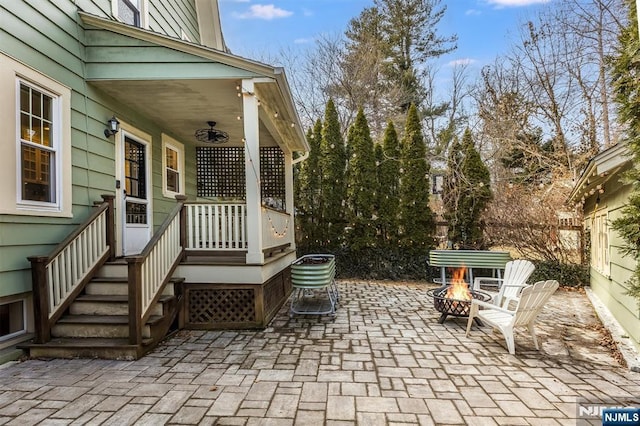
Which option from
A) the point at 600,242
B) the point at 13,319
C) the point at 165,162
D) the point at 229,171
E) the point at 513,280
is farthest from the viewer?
the point at 229,171

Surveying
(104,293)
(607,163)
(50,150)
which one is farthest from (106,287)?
(607,163)

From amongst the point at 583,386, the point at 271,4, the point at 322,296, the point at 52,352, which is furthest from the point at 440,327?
the point at 271,4

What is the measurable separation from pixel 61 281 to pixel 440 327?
181 inches

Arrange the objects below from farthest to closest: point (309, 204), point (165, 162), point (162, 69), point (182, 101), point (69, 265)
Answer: point (309, 204), point (165, 162), point (182, 101), point (162, 69), point (69, 265)

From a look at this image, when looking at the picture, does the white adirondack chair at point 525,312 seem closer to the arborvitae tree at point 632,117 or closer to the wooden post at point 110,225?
the arborvitae tree at point 632,117

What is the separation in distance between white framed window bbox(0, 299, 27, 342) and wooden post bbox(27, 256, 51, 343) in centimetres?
28

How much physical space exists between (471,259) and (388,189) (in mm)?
2691

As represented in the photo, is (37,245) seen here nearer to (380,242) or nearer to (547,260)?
(380,242)

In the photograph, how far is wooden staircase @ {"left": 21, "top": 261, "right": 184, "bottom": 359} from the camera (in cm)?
366

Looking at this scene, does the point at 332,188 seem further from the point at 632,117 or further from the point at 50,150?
the point at 632,117

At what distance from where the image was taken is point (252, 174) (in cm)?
466

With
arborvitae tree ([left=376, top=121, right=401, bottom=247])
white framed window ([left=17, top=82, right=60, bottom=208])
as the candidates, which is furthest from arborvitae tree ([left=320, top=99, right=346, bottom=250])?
white framed window ([left=17, top=82, right=60, bottom=208])

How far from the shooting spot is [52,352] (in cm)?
366

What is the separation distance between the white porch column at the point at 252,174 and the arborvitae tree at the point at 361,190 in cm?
466
